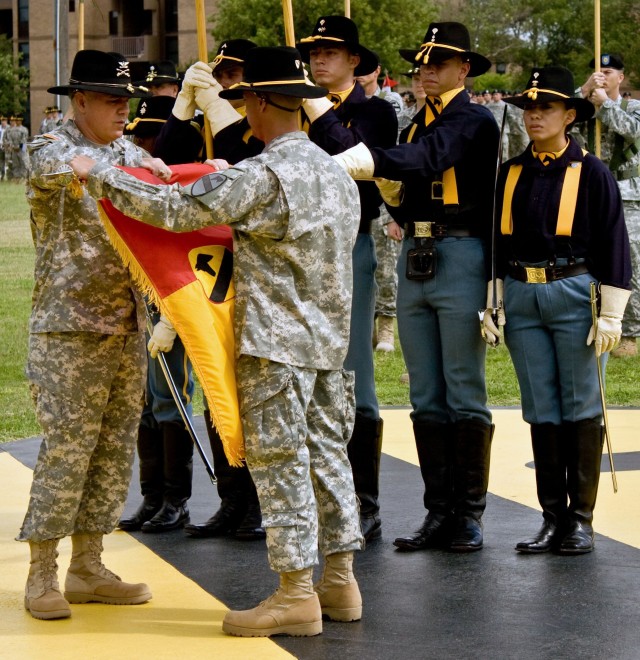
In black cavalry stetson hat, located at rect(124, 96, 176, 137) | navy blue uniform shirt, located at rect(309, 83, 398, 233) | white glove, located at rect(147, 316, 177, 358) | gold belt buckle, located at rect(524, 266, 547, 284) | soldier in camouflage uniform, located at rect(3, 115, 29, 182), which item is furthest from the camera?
soldier in camouflage uniform, located at rect(3, 115, 29, 182)

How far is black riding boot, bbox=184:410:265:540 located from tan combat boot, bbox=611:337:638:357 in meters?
5.88

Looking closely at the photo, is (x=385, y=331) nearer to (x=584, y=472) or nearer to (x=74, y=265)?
(x=584, y=472)

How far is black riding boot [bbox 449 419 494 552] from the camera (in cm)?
602

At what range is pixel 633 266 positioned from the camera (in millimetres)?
11055

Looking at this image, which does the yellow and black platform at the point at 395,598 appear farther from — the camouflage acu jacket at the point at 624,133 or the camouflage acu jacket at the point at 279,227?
the camouflage acu jacket at the point at 624,133

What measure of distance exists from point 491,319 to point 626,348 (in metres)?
5.92

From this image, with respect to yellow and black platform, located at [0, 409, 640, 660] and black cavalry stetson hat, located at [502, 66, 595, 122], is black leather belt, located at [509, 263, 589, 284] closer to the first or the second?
black cavalry stetson hat, located at [502, 66, 595, 122]

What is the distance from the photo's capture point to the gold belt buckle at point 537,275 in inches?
233

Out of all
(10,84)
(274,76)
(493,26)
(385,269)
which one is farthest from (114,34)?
(274,76)

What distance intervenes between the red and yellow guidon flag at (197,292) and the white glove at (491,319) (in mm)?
1484

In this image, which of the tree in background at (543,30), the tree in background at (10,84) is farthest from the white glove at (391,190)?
the tree in background at (10,84)

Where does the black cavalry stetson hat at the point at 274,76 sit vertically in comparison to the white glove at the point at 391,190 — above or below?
above

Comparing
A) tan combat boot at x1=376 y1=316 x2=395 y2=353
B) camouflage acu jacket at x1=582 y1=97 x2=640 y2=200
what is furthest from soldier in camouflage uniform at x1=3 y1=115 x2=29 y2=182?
camouflage acu jacket at x1=582 y1=97 x2=640 y2=200

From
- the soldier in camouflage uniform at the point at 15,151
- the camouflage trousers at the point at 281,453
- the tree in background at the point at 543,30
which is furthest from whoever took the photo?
the tree in background at the point at 543,30
